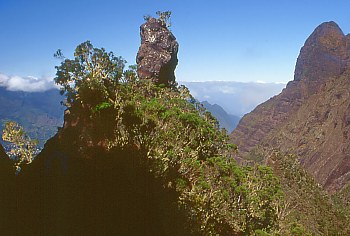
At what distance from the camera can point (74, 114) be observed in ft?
108

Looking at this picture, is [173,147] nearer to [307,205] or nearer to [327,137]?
[307,205]

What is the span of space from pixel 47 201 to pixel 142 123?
16202 mm

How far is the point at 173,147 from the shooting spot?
33.1 m

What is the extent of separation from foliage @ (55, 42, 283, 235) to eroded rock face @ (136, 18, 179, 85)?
17.7 m

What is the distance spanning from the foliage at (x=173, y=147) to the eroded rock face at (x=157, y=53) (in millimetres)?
17696

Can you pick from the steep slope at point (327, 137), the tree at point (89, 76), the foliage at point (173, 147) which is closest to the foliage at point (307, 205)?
the foliage at point (173, 147)

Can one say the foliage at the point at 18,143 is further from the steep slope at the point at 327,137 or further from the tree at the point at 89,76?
the steep slope at the point at 327,137

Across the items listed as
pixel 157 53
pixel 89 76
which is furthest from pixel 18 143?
pixel 157 53

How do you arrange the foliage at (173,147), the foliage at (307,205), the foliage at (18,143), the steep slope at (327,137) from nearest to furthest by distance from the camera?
the foliage at (173,147) → the foliage at (18,143) → the foliage at (307,205) → the steep slope at (327,137)

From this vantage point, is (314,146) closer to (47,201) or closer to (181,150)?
(181,150)

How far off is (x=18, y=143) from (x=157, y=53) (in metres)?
36.6

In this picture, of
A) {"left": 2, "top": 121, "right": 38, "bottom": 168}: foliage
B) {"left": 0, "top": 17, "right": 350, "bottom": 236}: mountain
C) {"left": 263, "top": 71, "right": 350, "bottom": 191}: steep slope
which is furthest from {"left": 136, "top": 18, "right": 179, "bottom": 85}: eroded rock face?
{"left": 263, "top": 71, "right": 350, "bottom": 191}: steep slope

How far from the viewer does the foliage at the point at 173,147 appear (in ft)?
92.3

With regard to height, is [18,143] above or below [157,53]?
below
